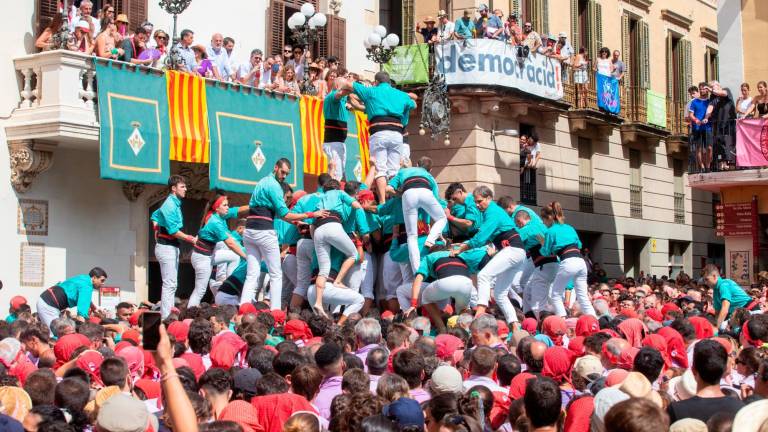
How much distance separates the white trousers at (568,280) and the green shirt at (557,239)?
8.4 inches

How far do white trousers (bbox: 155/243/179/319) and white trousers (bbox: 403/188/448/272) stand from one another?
323cm

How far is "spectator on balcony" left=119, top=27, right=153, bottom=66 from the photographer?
786 inches

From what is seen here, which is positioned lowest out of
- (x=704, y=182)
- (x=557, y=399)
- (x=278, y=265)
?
(x=557, y=399)

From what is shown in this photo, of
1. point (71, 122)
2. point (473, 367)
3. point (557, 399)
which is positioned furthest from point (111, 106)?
point (557, 399)

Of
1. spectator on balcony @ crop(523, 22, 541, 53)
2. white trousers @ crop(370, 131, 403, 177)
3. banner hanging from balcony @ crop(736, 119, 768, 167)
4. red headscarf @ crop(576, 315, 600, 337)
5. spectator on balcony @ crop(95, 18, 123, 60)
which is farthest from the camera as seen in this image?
spectator on balcony @ crop(523, 22, 541, 53)

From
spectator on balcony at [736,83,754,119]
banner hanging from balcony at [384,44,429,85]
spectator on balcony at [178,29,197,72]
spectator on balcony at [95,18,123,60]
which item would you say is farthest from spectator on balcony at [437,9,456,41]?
spectator on balcony at [95,18,123,60]

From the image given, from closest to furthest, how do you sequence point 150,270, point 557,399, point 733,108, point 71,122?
1. point 557,399
2. point 71,122
3. point 150,270
4. point 733,108

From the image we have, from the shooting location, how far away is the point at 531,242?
53.0 feet

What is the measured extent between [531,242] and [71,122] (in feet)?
23.9

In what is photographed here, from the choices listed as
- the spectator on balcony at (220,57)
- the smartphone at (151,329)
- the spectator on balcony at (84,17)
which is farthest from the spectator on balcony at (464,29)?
the smartphone at (151,329)

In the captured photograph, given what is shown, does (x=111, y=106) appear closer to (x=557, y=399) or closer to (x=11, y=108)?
(x=11, y=108)

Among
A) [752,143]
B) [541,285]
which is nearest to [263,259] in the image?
[541,285]

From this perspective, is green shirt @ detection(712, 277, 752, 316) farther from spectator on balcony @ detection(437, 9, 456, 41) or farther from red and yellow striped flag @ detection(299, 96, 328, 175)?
spectator on balcony @ detection(437, 9, 456, 41)

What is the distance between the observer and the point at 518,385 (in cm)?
830
